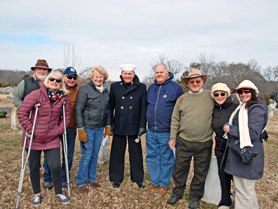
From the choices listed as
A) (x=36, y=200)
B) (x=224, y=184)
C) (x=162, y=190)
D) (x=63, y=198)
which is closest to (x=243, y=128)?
(x=224, y=184)

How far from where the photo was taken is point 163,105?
4242mm

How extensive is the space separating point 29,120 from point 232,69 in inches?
1601

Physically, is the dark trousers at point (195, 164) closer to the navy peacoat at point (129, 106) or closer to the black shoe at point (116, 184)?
the navy peacoat at point (129, 106)

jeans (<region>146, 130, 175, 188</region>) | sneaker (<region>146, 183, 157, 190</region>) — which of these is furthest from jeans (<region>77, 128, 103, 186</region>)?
sneaker (<region>146, 183, 157, 190</region>)

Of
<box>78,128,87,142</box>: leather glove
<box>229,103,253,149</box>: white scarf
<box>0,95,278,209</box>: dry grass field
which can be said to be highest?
<box>229,103,253,149</box>: white scarf

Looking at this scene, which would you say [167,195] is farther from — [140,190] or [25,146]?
[25,146]

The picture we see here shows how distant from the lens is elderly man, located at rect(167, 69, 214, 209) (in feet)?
12.1

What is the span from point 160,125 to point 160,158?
2.41 feet

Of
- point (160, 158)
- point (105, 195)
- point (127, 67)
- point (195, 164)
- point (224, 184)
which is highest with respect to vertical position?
point (127, 67)

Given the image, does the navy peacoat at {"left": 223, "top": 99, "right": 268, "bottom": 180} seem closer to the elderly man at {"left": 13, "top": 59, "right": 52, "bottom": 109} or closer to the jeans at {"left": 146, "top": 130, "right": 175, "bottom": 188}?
the jeans at {"left": 146, "top": 130, "right": 175, "bottom": 188}

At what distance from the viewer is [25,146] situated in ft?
11.7

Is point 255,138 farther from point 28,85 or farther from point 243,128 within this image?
point 28,85

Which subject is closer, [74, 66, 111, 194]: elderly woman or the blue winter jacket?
[74, 66, 111, 194]: elderly woman

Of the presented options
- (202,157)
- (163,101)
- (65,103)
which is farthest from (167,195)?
(65,103)
